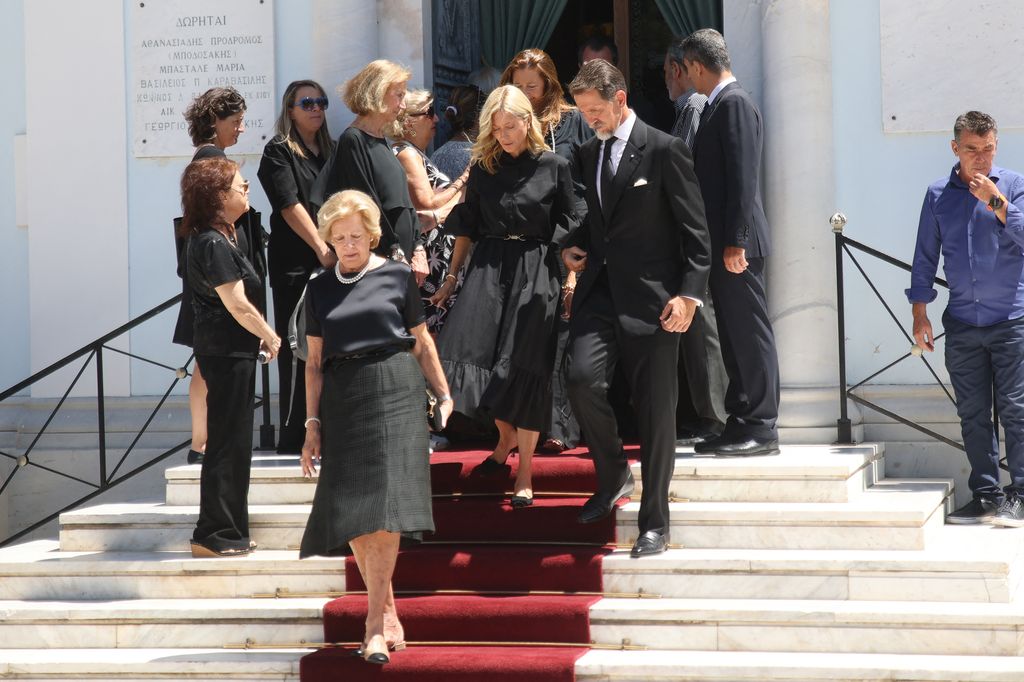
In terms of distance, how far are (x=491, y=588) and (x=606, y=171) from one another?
172 centimetres

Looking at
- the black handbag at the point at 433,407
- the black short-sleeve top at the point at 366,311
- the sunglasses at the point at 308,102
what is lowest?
the black handbag at the point at 433,407

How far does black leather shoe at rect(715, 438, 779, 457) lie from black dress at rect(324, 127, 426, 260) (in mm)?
1653

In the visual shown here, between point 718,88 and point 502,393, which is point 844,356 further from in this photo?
point 502,393

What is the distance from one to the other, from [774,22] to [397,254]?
8.99 ft

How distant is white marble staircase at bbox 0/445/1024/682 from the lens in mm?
5211

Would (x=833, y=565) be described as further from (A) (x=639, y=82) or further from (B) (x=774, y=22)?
(A) (x=639, y=82)

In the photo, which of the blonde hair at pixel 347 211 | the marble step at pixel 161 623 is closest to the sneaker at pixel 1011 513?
the marble step at pixel 161 623

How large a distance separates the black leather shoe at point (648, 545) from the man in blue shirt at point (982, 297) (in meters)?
1.62

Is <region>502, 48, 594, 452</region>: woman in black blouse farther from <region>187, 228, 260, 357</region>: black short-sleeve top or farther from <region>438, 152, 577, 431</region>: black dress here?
Answer: <region>187, 228, 260, 357</region>: black short-sleeve top

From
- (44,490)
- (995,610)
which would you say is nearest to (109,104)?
(44,490)

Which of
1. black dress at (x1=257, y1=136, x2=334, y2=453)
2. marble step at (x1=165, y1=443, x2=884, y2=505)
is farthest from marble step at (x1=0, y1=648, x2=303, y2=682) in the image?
black dress at (x1=257, y1=136, x2=334, y2=453)

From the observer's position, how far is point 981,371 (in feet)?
21.4

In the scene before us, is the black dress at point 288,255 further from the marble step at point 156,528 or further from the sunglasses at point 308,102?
the marble step at point 156,528

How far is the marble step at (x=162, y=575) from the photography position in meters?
5.95
